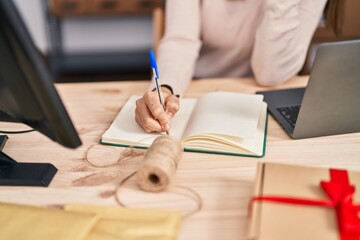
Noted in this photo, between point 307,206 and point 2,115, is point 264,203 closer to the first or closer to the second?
point 307,206

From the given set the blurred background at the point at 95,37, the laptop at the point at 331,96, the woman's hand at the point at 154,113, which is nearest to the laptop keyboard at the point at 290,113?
the laptop at the point at 331,96

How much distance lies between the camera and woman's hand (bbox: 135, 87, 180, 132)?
905mm

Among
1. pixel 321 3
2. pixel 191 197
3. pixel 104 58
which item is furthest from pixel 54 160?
pixel 104 58

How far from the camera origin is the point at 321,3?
1.28m

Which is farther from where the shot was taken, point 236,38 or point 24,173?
point 236,38

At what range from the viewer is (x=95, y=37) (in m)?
3.54

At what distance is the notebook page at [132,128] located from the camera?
0.90m

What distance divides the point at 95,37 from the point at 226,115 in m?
2.78

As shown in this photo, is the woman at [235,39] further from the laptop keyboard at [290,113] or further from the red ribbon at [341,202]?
the red ribbon at [341,202]

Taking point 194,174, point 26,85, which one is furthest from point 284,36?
point 26,85

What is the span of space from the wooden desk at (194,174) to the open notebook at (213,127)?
0.02m

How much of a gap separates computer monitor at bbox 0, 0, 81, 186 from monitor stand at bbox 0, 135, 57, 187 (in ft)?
0.41

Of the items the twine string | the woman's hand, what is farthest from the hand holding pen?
the twine string

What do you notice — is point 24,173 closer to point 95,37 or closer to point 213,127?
point 213,127
